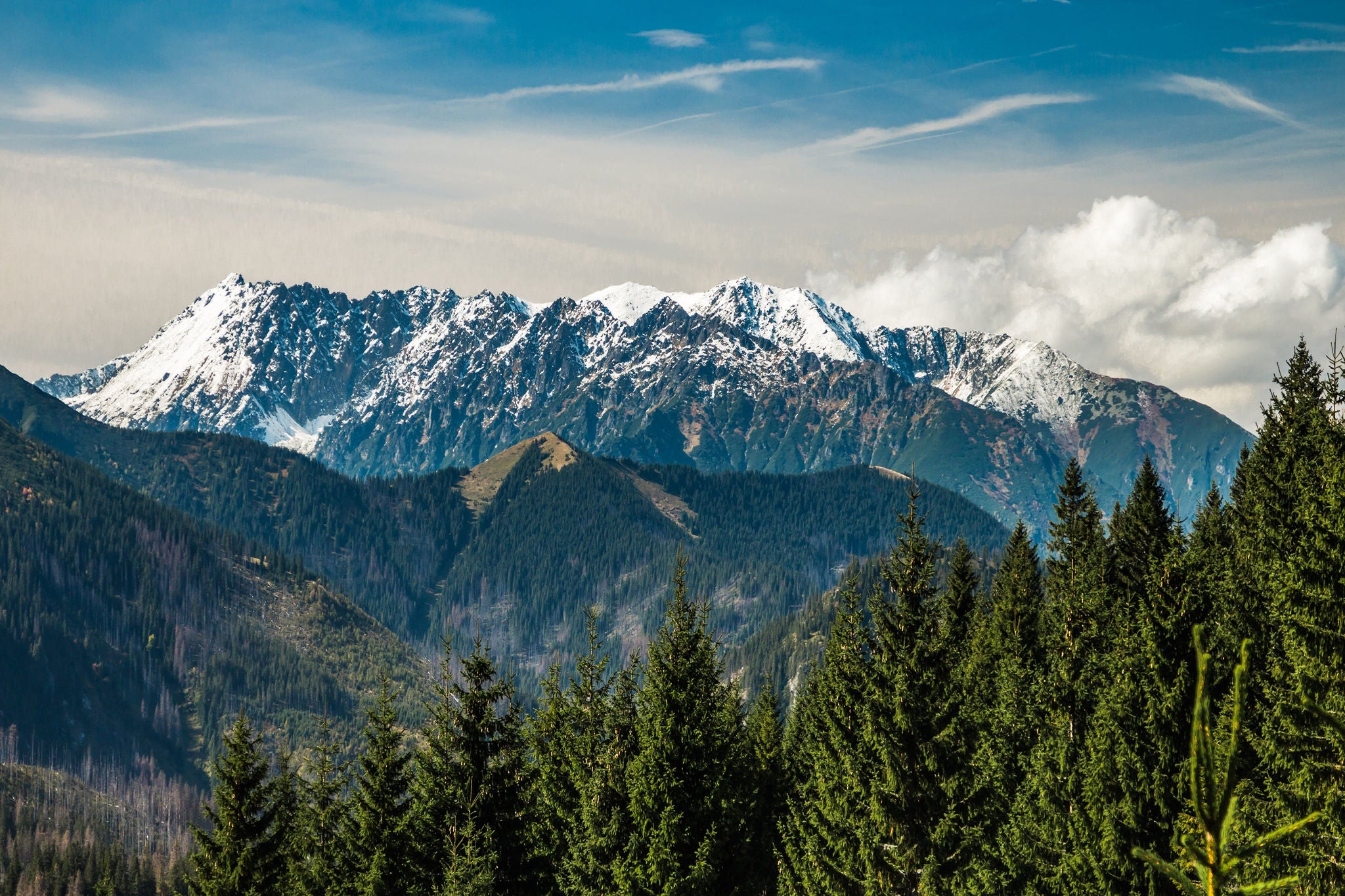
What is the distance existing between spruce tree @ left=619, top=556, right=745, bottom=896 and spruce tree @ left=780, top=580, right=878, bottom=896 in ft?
8.64

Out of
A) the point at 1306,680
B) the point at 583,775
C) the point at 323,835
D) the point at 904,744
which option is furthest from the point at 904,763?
the point at 323,835

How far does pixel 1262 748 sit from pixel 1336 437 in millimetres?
14193

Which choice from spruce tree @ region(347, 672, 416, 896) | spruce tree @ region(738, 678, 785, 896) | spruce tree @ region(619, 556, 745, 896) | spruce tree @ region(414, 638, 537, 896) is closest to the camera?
spruce tree @ region(619, 556, 745, 896)

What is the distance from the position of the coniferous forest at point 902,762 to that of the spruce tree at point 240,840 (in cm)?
12

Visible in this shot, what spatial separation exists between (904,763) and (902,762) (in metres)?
0.15

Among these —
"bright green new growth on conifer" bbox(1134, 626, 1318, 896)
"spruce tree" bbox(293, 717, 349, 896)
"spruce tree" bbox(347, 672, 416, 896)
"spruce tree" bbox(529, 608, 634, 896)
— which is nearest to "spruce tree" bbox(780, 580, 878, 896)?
"spruce tree" bbox(529, 608, 634, 896)

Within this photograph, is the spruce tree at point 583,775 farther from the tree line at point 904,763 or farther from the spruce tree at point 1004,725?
the spruce tree at point 1004,725

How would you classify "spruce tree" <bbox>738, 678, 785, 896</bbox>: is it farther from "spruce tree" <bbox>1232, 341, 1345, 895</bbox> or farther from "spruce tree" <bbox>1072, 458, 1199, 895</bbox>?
"spruce tree" <bbox>1232, 341, 1345, 895</bbox>

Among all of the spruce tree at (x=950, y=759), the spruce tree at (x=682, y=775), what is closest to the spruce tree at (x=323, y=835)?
the spruce tree at (x=682, y=775)

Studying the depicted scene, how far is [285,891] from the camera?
169 ft

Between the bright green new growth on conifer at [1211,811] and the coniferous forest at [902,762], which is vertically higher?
the bright green new growth on conifer at [1211,811]

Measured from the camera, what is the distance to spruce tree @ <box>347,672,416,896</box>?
152 ft

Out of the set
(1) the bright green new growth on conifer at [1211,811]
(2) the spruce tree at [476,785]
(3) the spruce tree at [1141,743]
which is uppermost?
(1) the bright green new growth on conifer at [1211,811]

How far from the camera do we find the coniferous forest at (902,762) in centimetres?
3253
